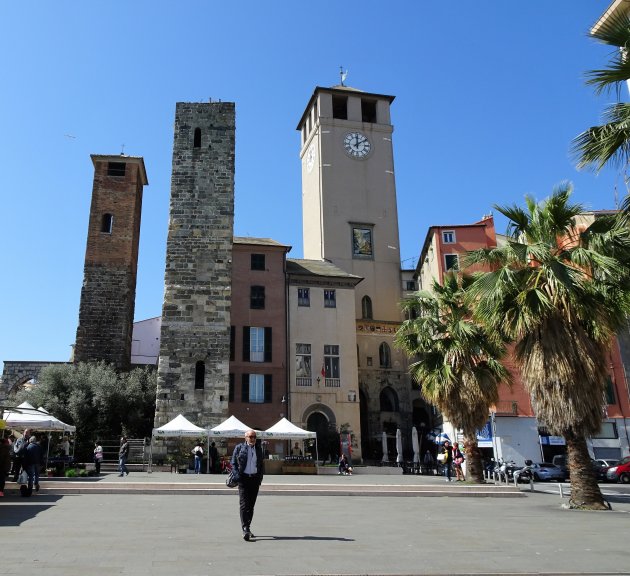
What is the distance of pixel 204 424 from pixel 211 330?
4470 mm

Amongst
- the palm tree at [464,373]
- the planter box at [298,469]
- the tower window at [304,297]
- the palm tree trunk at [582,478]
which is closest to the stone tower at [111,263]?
the tower window at [304,297]

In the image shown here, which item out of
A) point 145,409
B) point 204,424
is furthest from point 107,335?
point 204,424

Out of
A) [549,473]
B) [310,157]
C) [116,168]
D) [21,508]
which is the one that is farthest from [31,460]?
[310,157]

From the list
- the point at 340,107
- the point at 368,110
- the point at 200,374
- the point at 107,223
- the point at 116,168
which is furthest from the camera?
the point at 368,110

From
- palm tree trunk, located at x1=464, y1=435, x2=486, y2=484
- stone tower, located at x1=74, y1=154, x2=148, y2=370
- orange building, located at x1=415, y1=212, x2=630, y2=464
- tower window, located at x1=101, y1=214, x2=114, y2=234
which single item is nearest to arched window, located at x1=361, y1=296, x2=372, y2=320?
orange building, located at x1=415, y1=212, x2=630, y2=464

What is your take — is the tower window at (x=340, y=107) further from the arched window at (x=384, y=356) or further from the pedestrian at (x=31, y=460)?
the pedestrian at (x=31, y=460)

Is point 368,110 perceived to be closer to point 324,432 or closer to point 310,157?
→ point 310,157

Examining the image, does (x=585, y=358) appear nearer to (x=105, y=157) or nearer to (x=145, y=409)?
(x=145, y=409)

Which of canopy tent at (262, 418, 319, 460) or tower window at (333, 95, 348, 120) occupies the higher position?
tower window at (333, 95, 348, 120)

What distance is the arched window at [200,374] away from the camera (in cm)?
2823

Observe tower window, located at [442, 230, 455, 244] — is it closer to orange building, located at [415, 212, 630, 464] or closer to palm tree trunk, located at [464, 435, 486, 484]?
orange building, located at [415, 212, 630, 464]

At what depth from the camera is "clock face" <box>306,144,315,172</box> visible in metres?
50.4

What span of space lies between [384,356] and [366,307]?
4346mm

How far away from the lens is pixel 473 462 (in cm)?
2070
